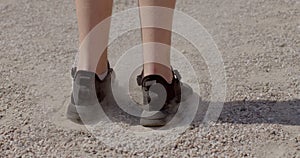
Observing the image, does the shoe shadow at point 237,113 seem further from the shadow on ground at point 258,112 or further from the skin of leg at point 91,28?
the skin of leg at point 91,28


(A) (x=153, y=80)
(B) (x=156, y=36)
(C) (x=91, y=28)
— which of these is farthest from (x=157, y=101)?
(C) (x=91, y=28)

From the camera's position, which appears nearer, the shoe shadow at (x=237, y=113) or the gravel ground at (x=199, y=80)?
the gravel ground at (x=199, y=80)

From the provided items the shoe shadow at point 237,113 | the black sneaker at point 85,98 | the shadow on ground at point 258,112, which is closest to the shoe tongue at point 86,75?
the black sneaker at point 85,98

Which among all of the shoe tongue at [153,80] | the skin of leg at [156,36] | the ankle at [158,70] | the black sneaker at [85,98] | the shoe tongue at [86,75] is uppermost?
the skin of leg at [156,36]

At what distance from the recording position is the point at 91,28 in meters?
2.32

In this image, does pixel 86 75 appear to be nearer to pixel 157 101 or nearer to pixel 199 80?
pixel 157 101

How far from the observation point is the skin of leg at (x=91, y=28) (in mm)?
2299

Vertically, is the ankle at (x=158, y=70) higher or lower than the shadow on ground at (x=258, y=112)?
higher

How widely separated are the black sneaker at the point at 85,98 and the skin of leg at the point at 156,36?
0.61 ft

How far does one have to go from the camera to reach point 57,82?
269cm

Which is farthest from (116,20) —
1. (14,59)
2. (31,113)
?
(31,113)

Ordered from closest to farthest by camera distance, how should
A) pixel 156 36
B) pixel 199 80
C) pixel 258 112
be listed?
pixel 156 36 → pixel 258 112 → pixel 199 80

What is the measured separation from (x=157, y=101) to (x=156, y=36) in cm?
23

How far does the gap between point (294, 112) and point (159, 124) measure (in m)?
0.51
